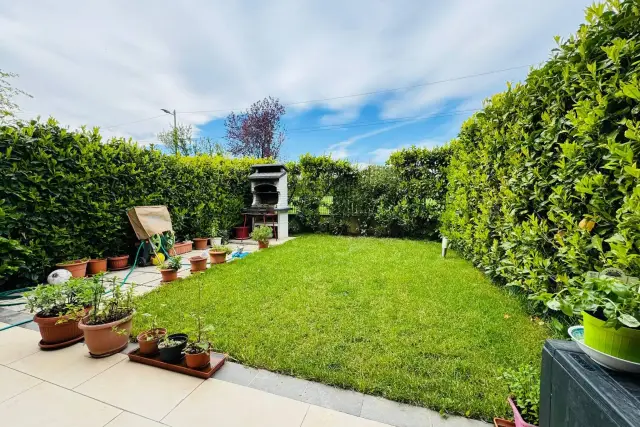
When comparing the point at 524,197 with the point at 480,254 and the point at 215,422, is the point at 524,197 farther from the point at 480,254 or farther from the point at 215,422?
the point at 215,422

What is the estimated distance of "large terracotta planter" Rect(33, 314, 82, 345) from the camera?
2.12 metres

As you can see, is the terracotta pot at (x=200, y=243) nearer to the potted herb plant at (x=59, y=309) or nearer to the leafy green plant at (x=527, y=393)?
the potted herb plant at (x=59, y=309)

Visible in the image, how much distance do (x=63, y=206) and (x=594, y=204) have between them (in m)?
5.97

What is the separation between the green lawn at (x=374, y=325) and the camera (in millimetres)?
1746

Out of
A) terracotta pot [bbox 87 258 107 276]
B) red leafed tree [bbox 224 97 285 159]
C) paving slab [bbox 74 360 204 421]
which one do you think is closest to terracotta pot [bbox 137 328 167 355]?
paving slab [bbox 74 360 204 421]

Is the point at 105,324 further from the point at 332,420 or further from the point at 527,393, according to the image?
the point at 527,393

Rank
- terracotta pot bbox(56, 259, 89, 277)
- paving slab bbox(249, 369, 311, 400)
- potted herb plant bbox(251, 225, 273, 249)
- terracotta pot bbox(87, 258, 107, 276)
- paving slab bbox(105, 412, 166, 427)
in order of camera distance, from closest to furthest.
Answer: paving slab bbox(105, 412, 166, 427)
paving slab bbox(249, 369, 311, 400)
terracotta pot bbox(56, 259, 89, 277)
terracotta pot bbox(87, 258, 107, 276)
potted herb plant bbox(251, 225, 273, 249)

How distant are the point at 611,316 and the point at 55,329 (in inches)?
137

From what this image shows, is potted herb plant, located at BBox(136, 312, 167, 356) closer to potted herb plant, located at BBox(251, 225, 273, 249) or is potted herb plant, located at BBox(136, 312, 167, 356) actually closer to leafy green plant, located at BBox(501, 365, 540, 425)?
leafy green plant, located at BBox(501, 365, 540, 425)

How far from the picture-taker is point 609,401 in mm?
718

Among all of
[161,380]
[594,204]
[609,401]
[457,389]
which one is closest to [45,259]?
[161,380]

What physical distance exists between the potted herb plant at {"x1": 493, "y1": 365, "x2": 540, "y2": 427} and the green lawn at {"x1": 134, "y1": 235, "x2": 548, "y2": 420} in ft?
0.68

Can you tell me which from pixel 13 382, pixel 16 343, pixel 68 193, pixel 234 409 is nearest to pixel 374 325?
pixel 234 409

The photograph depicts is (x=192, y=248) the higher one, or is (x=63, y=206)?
(x=63, y=206)
